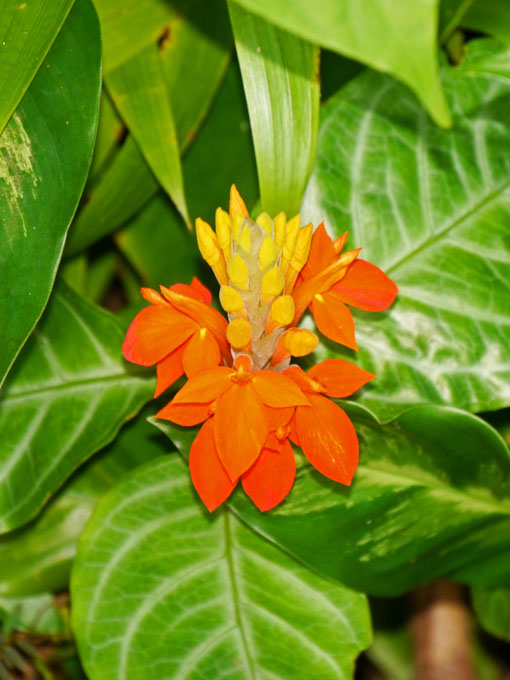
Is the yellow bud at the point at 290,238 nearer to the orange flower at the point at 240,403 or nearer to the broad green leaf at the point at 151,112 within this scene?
the orange flower at the point at 240,403

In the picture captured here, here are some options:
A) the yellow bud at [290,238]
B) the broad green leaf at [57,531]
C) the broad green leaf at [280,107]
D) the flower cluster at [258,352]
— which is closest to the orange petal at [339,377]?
the flower cluster at [258,352]

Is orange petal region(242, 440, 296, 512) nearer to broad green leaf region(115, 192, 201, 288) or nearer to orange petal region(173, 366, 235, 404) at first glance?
orange petal region(173, 366, 235, 404)

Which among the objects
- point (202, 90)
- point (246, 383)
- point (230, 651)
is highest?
point (202, 90)

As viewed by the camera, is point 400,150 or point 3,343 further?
point 400,150

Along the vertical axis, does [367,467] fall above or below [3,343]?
below

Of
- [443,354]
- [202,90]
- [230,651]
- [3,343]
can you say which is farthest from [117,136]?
[230,651]

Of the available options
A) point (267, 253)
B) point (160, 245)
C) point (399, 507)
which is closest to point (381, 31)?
point (267, 253)

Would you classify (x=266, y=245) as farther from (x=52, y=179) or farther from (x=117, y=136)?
(x=117, y=136)
